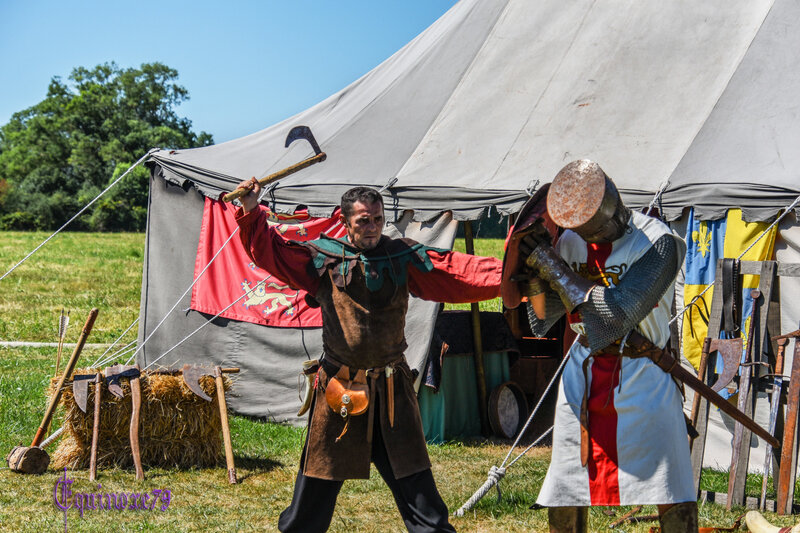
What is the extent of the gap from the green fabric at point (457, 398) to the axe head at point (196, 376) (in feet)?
4.50

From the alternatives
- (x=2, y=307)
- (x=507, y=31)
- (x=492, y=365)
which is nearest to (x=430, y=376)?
(x=492, y=365)

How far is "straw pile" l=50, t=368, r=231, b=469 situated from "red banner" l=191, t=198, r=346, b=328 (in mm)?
1154

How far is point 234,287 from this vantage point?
6.18 m

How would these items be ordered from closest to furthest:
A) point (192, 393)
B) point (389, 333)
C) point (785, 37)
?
point (389, 333)
point (192, 393)
point (785, 37)

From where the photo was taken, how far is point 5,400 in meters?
6.57

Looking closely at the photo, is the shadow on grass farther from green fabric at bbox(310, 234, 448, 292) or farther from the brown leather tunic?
green fabric at bbox(310, 234, 448, 292)

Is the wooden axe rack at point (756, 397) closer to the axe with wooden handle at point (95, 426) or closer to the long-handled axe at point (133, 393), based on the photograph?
the long-handled axe at point (133, 393)

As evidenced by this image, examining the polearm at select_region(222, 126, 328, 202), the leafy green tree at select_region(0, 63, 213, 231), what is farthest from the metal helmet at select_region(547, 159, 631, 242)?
the leafy green tree at select_region(0, 63, 213, 231)

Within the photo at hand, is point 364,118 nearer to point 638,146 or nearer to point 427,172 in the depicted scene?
point 427,172

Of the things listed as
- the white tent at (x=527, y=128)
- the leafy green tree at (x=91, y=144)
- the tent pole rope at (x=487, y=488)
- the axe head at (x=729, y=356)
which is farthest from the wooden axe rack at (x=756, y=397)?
the leafy green tree at (x=91, y=144)

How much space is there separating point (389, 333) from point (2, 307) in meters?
11.2

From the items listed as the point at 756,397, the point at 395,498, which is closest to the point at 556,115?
the point at 756,397

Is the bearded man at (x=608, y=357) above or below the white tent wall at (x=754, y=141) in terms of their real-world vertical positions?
below

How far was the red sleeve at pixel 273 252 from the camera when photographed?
9.82 ft
